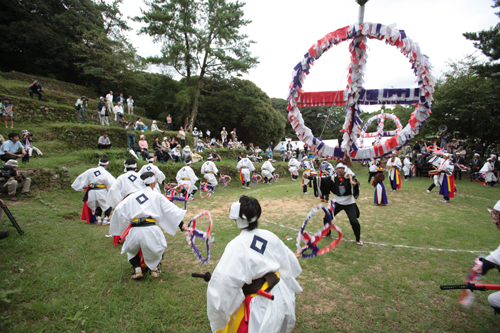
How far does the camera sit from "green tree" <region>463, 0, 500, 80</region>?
40.3ft

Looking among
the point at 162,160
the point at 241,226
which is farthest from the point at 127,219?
the point at 162,160

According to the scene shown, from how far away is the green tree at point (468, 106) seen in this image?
16031 millimetres

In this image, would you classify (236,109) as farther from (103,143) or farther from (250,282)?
(250,282)

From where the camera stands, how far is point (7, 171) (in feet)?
23.5

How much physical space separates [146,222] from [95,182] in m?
3.40

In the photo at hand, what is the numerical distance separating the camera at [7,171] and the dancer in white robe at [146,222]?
6.24 m

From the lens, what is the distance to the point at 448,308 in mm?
3133

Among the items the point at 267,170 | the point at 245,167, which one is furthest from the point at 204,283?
the point at 267,170

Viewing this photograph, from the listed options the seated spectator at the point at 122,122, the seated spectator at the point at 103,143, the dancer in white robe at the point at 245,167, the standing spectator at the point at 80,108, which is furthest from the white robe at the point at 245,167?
A: the standing spectator at the point at 80,108

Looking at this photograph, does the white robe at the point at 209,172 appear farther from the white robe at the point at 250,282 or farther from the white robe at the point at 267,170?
the white robe at the point at 250,282

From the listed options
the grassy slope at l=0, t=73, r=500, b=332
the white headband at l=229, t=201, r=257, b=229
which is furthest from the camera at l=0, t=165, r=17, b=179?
the white headband at l=229, t=201, r=257, b=229

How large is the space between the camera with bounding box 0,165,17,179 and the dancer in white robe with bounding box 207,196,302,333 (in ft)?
28.9

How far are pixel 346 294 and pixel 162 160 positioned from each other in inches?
469

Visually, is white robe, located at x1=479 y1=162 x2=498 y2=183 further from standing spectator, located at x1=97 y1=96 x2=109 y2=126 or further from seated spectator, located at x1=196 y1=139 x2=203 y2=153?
standing spectator, located at x1=97 y1=96 x2=109 y2=126
